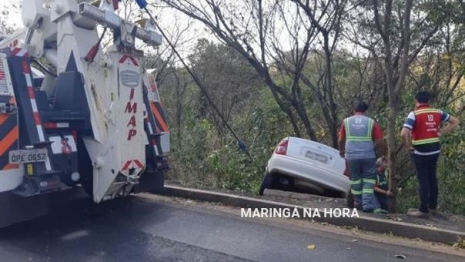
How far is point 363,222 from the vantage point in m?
5.54

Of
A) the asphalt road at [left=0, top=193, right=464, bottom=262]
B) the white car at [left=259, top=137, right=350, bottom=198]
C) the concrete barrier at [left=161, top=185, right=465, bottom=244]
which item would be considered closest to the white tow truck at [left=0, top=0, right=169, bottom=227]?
the asphalt road at [left=0, top=193, right=464, bottom=262]

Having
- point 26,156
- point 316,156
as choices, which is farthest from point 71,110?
point 316,156

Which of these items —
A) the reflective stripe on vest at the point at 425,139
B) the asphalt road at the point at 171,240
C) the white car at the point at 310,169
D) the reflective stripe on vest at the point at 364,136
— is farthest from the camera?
the white car at the point at 310,169

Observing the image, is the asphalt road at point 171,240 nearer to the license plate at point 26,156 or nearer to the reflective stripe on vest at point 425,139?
the license plate at point 26,156

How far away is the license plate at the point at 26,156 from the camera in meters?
5.00

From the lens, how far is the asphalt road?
15.5 ft

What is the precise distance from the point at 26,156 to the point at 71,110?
77cm

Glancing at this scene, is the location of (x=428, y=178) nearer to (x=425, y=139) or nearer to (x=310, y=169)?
(x=425, y=139)

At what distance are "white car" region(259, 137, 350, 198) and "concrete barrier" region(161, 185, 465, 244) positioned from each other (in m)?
0.60

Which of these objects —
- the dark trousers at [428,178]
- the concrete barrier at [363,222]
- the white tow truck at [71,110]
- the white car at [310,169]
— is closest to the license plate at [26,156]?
the white tow truck at [71,110]

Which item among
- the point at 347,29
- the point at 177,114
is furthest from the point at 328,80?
the point at 177,114

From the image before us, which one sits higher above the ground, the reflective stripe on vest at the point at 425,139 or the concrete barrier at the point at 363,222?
the reflective stripe on vest at the point at 425,139

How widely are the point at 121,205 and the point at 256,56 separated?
3.76m

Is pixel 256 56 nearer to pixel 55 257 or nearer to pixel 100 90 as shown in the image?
pixel 100 90
